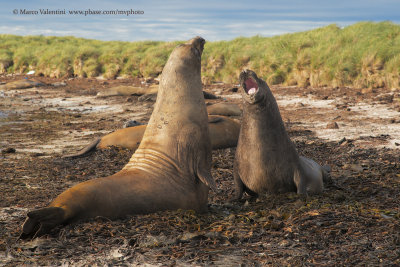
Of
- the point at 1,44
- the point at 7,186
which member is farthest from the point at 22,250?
the point at 1,44

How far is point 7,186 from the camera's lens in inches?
246

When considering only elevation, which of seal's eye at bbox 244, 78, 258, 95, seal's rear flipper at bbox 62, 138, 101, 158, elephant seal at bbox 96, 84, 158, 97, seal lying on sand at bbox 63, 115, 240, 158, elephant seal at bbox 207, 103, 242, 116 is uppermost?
seal's eye at bbox 244, 78, 258, 95

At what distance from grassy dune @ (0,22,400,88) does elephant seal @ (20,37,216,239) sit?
35.9 feet

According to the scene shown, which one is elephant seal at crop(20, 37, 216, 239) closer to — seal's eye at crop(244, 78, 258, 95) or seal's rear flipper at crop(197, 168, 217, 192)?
seal's rear flipper at crop(197, 168, 217, 192)

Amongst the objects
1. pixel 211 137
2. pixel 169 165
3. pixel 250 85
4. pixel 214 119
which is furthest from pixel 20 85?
pixel 169 165

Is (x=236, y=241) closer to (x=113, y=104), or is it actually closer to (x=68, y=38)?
(x=113, y=104)

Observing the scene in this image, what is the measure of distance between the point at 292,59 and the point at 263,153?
527 inches

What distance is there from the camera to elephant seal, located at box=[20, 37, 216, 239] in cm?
442

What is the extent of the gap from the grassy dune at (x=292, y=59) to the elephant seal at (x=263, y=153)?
406 inches

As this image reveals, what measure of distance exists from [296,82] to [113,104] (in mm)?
6250

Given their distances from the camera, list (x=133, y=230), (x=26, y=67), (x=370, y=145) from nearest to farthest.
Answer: (x=133, y=230), (x=370, y=145), (x=26, y=67)

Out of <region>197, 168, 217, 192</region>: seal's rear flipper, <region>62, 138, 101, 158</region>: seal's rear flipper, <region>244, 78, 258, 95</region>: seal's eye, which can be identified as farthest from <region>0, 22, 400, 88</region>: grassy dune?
<region>197, 168, 217, 192</region>: seal's rear flipper

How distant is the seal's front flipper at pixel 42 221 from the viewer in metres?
4.00

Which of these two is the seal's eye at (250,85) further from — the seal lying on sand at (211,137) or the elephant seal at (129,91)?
the elephant seal at (129,91)
